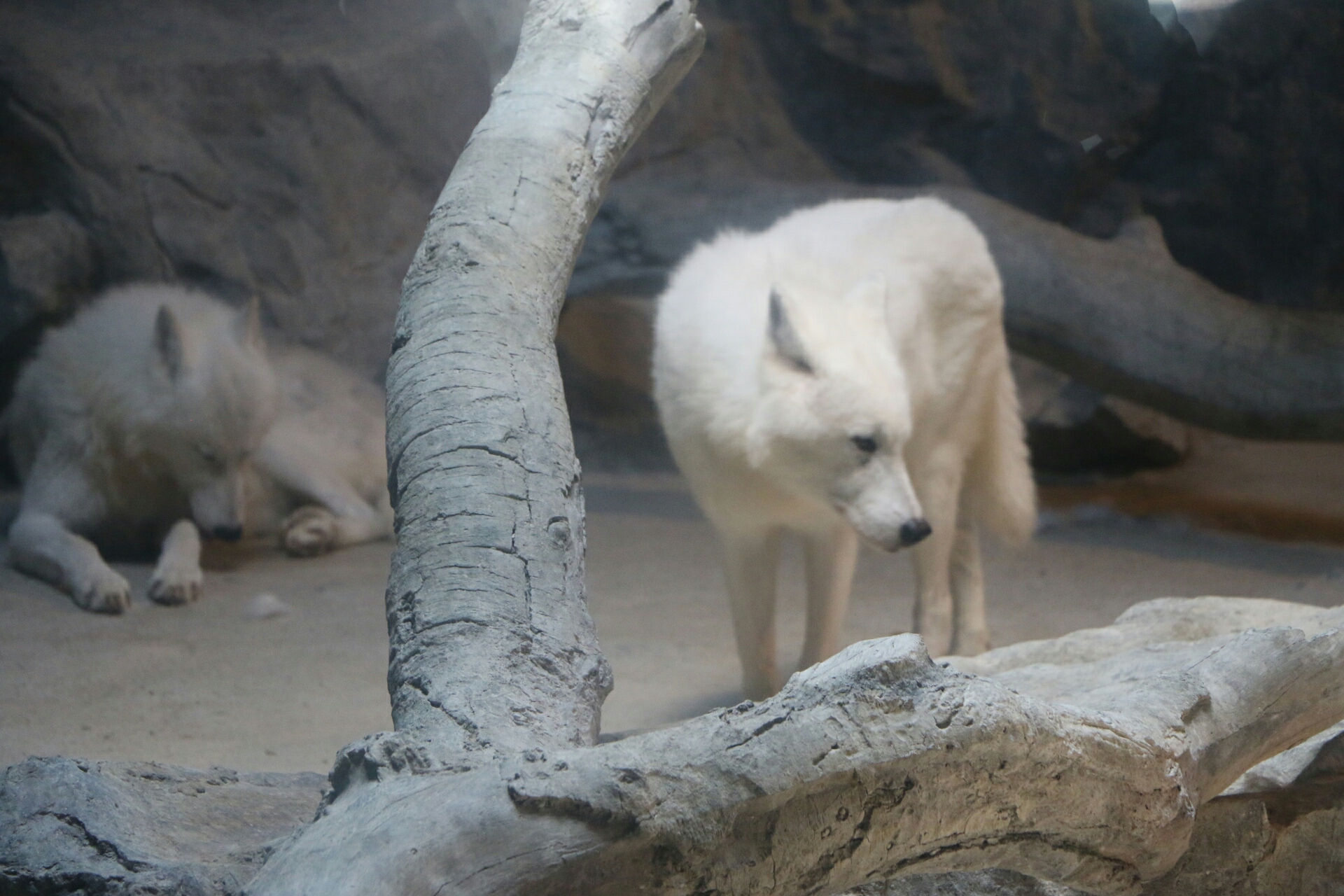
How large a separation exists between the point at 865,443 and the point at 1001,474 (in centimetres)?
115

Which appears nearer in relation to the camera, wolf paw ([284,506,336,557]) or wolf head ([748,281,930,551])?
wolf head ([748,281,930,551])

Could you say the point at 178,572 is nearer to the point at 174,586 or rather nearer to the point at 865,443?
the point at 174,586

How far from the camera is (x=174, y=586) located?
4.21 meters

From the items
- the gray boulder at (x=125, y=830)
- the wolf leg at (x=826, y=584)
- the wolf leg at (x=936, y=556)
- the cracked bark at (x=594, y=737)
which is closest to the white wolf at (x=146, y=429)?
the wolf leg at (x=826, y=584)

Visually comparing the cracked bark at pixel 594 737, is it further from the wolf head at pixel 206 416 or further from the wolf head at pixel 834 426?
the wolf head at pixel 206 416

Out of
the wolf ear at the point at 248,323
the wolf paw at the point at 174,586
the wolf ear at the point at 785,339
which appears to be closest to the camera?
the wolf ear at the point at 785,339

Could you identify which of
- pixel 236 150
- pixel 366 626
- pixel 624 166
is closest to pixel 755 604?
pixel 366 626

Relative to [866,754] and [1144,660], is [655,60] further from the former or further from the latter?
[866,754]

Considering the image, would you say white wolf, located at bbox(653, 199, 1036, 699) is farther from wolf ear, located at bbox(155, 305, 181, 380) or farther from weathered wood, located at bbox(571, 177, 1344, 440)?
wolf ear, located at bbox(155, 305, 181, 380)

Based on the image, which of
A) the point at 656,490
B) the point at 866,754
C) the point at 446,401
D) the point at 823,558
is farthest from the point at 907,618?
the point at 866,754

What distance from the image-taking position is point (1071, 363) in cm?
533

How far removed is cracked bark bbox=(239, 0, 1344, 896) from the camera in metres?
1.02

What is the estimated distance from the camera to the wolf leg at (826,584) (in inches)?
139

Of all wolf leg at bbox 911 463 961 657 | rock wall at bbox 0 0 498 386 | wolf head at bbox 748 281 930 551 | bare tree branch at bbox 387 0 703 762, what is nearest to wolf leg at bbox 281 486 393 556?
rock wall at bbox 0 0 498 386
